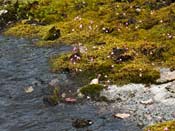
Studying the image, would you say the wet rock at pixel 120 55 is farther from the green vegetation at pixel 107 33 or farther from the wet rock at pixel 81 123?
the wet rock at pixel 81 123

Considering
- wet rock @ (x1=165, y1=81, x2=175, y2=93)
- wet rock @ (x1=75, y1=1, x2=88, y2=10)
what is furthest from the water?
wet rock @ (x1=75, y1=1, x2=88, y2=10)

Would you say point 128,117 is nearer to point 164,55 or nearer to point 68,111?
point 68,111

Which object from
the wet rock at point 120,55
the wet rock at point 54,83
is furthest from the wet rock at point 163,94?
the wet rock at point 54,83

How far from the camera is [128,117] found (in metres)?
13.2

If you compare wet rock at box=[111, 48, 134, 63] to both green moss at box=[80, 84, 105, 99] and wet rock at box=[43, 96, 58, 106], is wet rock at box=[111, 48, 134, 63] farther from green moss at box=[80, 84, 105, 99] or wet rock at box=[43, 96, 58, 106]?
wet rock at box=[43, 96, 58, 106]

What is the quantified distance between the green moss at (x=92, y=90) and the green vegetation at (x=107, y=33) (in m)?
0.73

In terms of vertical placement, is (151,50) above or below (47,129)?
above

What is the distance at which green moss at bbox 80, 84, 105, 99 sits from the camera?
14797 millimetres

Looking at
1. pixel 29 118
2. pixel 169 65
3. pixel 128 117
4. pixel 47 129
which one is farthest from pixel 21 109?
pixel 169 65

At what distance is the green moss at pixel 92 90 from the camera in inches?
583

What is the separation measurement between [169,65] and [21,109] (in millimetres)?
5464

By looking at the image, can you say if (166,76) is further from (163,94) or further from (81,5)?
(81,5)

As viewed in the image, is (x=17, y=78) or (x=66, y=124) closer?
(x=66, y=124)

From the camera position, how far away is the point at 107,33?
20.0m
